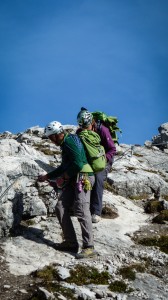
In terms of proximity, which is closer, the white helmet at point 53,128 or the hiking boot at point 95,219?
the white helmet at point 53,128

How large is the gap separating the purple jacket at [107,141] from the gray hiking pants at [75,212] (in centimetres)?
233

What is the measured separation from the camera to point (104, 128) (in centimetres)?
1373

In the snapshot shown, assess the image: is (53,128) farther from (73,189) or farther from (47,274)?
(47,274)

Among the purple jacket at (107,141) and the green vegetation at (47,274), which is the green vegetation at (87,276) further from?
the purple jacket at (107,141)

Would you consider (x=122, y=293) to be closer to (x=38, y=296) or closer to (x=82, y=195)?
(x=38, y=296)

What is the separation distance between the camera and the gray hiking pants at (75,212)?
11.2 metres

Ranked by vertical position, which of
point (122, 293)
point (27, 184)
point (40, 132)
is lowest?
point (122, 293)

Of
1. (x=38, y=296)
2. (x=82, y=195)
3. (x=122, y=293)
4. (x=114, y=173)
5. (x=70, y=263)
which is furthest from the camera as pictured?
(x=114, y=173)

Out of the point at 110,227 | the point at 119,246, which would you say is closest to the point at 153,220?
the point at 110,227

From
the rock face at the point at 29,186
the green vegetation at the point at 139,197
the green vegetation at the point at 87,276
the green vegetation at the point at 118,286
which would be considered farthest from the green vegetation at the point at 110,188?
the green vegetation at the point at 118,286

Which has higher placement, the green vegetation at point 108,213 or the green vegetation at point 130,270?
the green vegetation at point 108,213

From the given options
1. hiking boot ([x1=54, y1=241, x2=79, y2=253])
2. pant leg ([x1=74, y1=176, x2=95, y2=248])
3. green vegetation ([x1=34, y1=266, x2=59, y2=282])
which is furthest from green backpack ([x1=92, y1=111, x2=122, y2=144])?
green vegetation ([x1=34, y1=266, x2=59, y2=282])

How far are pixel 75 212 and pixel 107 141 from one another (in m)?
3.46

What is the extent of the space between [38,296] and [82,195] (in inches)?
143
